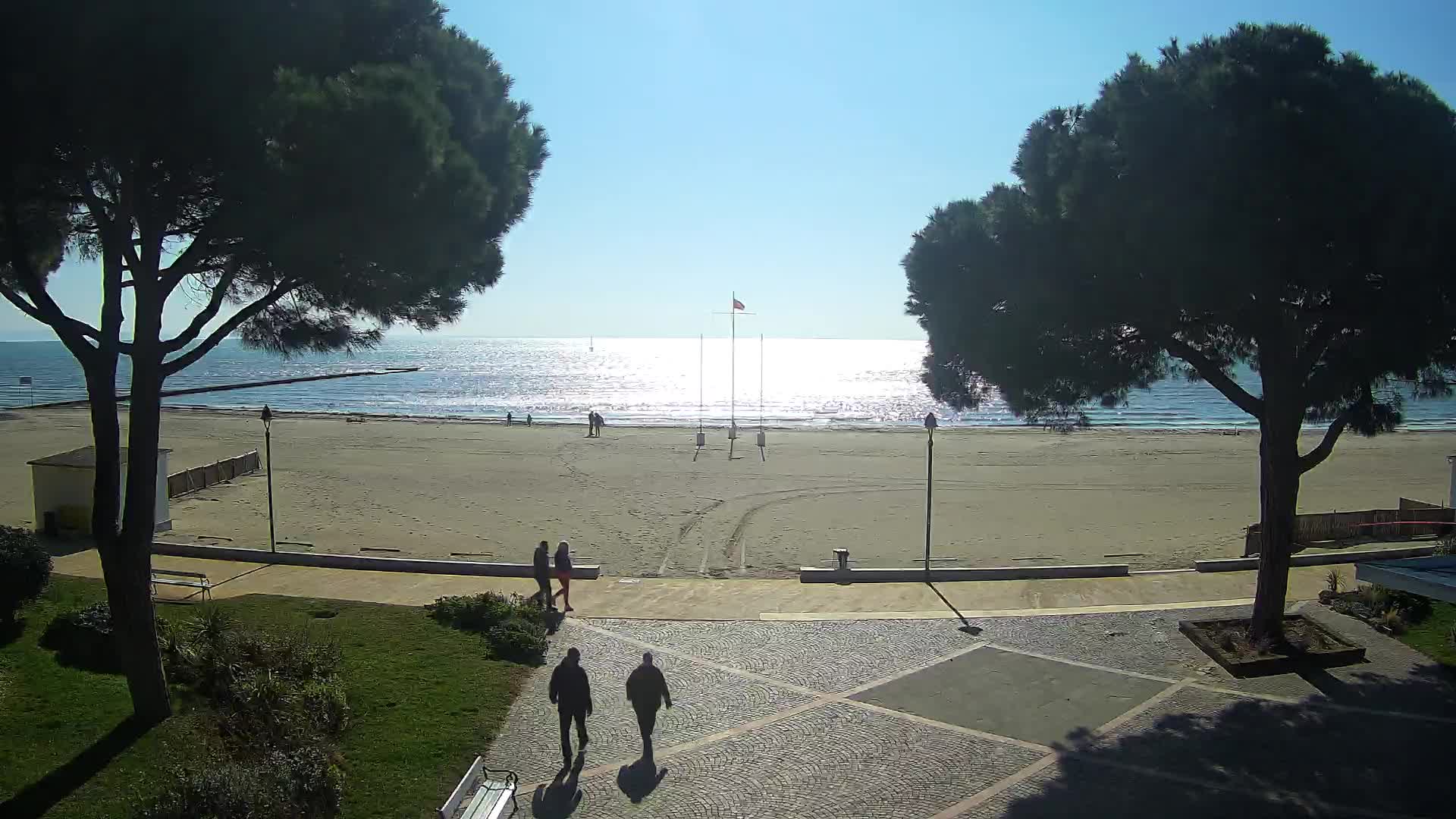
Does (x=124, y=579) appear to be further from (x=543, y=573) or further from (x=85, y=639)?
(x=543, y=573)

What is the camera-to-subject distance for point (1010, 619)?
13.9 meters

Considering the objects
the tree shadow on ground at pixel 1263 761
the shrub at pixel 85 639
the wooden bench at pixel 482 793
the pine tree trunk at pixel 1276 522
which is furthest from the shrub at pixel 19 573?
the pine tree trunk at pixel 1276 522

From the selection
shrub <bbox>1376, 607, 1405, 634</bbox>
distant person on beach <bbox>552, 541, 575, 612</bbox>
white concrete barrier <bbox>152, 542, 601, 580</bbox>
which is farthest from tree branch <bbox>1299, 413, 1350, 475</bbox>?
white concrete barrier <bbox>152, 542, 601, 580</bbox>

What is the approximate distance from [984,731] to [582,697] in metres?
4.35

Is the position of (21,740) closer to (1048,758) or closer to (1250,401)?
(1048,758)

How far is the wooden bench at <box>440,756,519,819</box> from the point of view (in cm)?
734

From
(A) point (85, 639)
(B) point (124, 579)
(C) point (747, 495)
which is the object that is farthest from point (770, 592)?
(C) point (747, 495)

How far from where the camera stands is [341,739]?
28.3ft

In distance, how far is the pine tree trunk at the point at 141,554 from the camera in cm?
848

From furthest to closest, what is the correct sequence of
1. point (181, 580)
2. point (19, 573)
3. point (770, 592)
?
point (770, 592)
point (181, 580)
point (19, 573)

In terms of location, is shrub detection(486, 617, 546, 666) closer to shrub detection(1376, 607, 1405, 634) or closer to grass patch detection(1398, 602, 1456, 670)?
grass patch detection(1398, 602, 1456, 670)

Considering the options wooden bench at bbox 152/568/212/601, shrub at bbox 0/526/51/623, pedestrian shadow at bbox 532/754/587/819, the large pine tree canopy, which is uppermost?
the large pine tree canopy

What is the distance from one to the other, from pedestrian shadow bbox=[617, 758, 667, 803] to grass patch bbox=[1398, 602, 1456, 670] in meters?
10.2

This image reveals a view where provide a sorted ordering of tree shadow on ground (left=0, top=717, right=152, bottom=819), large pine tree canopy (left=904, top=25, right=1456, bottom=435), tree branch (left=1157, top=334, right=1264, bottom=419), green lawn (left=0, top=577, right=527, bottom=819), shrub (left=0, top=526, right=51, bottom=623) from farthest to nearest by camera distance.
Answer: tree branch (left=1157, top=334, right=1264, bottom=419) → shrub (left=0, top=526, right=51, bottom=623) → large pine tree canopy (left=904, top=25, right=1456, bottom=435) → green lawn (left=0, top=577, right=527, bottom=819) → tree shadow on ground (left=0, top=717, right=152, bottom=819)
